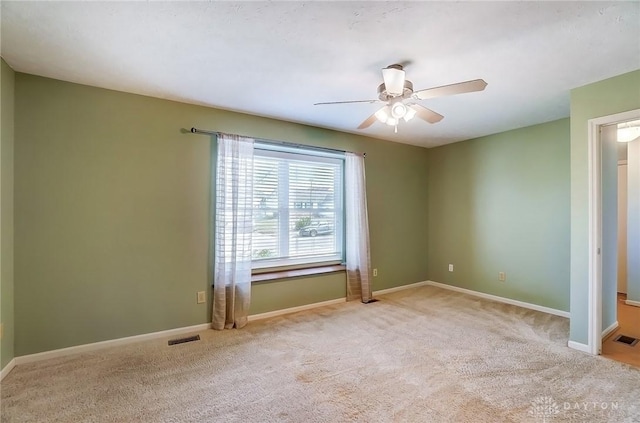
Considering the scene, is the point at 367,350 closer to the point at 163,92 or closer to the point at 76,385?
the point at 76,385

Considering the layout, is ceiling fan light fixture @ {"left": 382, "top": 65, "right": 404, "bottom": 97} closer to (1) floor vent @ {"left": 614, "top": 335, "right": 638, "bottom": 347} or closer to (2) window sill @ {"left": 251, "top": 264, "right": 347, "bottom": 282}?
(2) window sill @ {"left": 251, "top": 264, "right": 347, "bottom": 282}

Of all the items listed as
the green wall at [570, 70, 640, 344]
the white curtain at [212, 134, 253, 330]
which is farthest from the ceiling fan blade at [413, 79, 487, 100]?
the white curtain at [212, 134, 253, 330]

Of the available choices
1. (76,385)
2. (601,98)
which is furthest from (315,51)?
(76,385)

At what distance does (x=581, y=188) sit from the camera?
2.55m

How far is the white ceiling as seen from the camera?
1.64 metres

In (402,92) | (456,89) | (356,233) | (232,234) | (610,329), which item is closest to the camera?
(456,89)

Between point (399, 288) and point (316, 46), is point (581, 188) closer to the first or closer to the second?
point (316, 46)

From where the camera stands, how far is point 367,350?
262cm

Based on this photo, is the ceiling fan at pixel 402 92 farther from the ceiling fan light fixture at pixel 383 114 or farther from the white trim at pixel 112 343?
the white trim at pixel 112 343

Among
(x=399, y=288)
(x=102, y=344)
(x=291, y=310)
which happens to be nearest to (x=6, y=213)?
(x=102, y=344)

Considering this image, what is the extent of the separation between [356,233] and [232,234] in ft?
5.54

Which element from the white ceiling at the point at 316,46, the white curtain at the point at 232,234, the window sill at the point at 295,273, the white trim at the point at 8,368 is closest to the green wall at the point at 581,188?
the white ceiling at the point at 316,46

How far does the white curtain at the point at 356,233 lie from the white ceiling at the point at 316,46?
1.35 meters

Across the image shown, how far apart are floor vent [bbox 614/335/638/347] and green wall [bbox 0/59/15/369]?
5.22 metres
